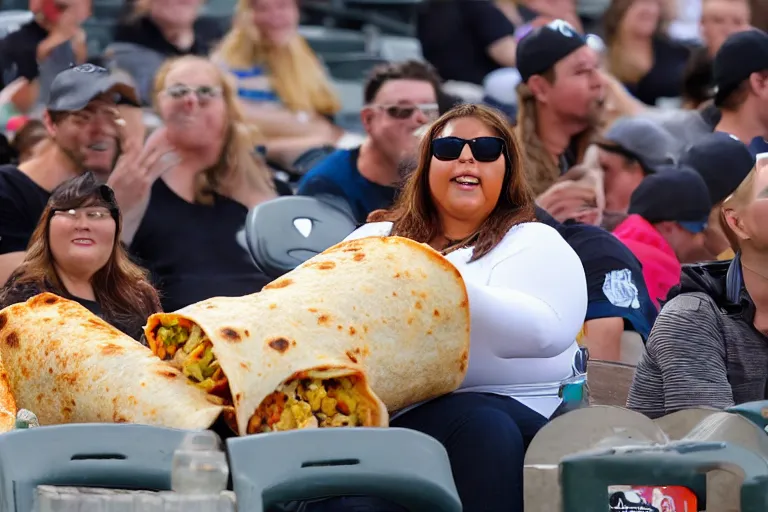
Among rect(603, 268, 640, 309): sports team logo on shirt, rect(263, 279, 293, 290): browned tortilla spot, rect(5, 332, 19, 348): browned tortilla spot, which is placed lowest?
rect(603, 268, 640, 309): sports team logo on shirt

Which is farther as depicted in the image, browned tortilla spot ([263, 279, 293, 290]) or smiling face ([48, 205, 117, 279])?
smiling face ([48, 205, 117, 279])

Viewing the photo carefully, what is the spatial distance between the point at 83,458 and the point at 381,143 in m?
2.85

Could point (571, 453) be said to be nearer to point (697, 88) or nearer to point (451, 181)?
point (451, 181)

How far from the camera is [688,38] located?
7973mm

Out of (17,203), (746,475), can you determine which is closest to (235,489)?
(746,475)

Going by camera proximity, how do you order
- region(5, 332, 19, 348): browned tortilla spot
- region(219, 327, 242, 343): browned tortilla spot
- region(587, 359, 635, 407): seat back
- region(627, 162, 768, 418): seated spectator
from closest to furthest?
1. region(219, 327, 242, 343): browned tortilla spot
2. region(5, 332, 19, 348): browned tortilla spot
3. region(627, 162, 768, 418): seated spectator
4. region(587, 359, 635, 407): seat back

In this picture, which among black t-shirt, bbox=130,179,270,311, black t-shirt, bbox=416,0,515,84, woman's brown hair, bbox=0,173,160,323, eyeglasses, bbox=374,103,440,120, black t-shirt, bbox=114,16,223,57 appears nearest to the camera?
woman's brown hair, bbox=0,173,160,323

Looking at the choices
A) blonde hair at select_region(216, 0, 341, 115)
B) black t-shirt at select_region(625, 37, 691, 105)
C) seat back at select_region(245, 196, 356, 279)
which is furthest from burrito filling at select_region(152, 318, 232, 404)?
black t-shirt at select_region(625, 37, 691, 105)

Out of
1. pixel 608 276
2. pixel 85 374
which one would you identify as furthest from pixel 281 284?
pixel 608 276

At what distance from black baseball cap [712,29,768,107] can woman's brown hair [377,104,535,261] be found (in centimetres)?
201

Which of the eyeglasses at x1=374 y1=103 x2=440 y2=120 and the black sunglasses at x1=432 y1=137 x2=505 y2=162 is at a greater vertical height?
the black sunglasses at x1=432 y1=137 x2=505 y2=162

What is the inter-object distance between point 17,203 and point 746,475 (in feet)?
10.2

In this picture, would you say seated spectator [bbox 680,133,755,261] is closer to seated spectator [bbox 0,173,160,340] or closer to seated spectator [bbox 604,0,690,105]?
seated spectator [bbox 0,173,160,340]

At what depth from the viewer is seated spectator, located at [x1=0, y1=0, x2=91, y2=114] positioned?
6191mm
